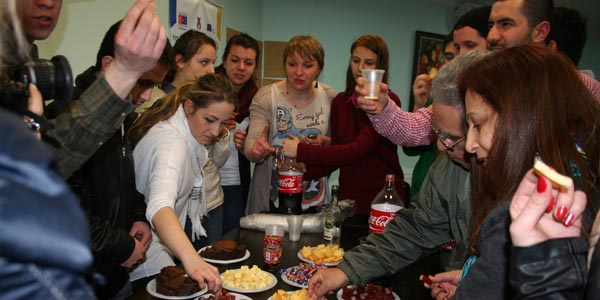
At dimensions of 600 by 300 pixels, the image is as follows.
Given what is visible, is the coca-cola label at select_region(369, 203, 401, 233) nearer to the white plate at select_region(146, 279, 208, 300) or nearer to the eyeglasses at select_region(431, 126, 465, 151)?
the eyeglasses at select_region(431, 126, 465, 151)

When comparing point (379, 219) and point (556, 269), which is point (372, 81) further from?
point (556, 269)

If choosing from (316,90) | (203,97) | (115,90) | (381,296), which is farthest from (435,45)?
(115,90)

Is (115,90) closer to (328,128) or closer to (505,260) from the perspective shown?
(505,260)

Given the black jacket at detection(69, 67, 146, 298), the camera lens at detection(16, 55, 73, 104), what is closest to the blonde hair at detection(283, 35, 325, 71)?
the black jacket at detection(69, 67, 146, 298)

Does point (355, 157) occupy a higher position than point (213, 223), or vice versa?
point (355, 157)

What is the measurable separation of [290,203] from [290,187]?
133 mm

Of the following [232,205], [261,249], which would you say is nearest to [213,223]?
[232,205]

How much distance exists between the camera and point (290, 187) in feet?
→ 7.86

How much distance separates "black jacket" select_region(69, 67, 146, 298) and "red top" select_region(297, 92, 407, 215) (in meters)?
1.13

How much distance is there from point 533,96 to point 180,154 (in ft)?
4.59

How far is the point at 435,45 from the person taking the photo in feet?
21.9

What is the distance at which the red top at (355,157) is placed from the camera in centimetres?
274

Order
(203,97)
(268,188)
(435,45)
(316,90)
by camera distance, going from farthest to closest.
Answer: (435,45) → (316,90) → (268,188) → (203,97)

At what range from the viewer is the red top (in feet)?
8.99
